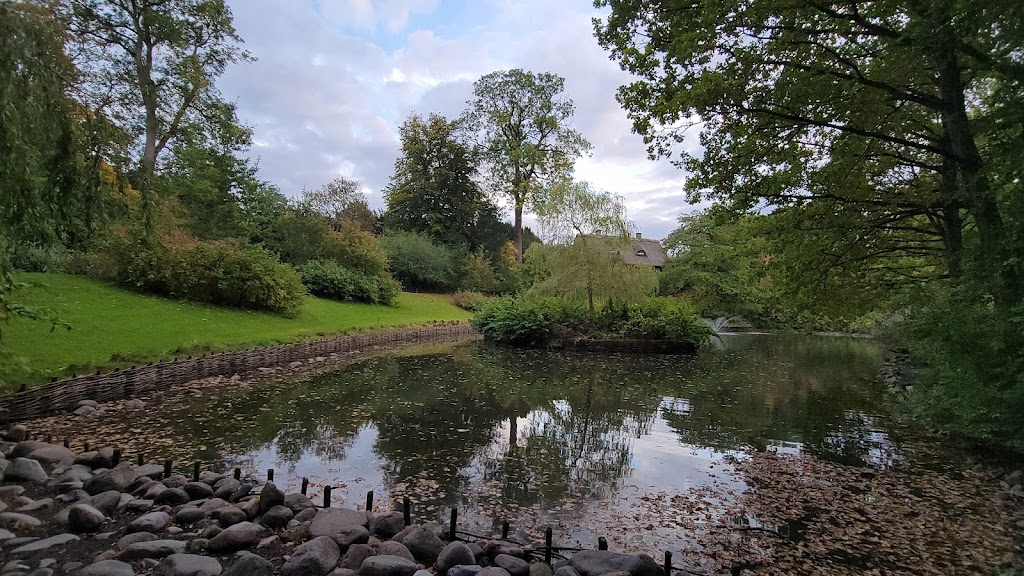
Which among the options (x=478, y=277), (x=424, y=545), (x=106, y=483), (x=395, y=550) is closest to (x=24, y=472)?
(x=106, y=483)

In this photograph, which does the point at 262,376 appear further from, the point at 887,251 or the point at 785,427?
the point at 887,251

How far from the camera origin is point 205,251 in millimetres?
18578

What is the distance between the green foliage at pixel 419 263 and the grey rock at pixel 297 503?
30258mm

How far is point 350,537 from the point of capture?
3949 millimetres

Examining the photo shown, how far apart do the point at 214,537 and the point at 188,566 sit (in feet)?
1.27

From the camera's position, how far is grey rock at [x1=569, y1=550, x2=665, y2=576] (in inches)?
140

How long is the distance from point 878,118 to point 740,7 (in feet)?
10.4

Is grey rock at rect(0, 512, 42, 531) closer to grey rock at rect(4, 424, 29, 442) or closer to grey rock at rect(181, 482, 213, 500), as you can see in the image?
grey rock at rect(181, 482, 213, 500)

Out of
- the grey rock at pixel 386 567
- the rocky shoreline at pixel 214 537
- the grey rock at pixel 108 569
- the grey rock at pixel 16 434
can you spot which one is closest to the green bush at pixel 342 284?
the grey rock at pixel 16 434

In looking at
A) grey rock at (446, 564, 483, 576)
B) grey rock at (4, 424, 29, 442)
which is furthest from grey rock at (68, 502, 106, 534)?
grey rock at (4, 424, 29, 442)

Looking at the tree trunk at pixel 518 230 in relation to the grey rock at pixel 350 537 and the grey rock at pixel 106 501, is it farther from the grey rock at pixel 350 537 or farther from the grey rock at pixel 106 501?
the grey rock at pixel 350 537

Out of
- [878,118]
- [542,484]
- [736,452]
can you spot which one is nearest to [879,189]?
[878,118]

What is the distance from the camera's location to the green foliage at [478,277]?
37188 millimetres

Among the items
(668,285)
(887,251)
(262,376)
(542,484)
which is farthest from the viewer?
(668,285)
